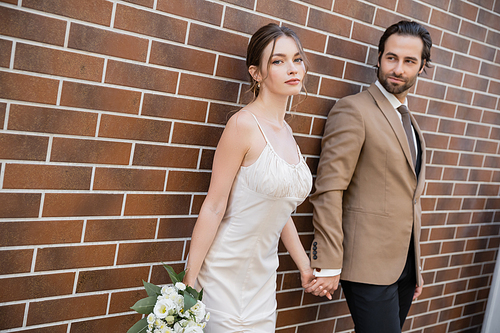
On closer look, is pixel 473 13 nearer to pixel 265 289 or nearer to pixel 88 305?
pixel 265 289

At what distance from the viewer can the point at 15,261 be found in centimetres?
178

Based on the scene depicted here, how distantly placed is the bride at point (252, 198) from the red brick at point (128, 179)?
306 mm

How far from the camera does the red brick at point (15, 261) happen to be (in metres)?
1.75

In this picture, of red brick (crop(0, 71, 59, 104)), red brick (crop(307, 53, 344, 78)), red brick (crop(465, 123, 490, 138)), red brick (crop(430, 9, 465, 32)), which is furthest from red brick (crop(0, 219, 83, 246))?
red brick (crop(465, 123, 490, 138))

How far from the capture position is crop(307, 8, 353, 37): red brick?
2.41 meters

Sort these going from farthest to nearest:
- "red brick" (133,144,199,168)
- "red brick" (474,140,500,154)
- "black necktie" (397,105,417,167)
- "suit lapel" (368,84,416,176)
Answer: "red brick" (474,140,500,154) → "black necktie" (397,105,417,167) → "suit lapel" (368,84,416,176) → "red brick" (133,144,199,168)

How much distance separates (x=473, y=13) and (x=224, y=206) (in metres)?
2.51

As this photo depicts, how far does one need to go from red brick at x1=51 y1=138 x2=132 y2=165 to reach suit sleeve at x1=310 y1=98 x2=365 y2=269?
98 cm

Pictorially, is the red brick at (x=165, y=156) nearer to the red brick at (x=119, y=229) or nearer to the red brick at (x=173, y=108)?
the red brick at (x=173, y=108)

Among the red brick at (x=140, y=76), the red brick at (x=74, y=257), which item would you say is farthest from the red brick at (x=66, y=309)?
the red brick at (x=140, y=76)

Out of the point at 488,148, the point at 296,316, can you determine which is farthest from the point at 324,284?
the point at 488,148

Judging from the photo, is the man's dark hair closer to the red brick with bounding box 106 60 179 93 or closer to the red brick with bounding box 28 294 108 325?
the red brick with bounding box 106 60 179 93

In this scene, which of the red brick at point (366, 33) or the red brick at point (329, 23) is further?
the red brick at point (366, 33)

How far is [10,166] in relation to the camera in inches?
66.9
